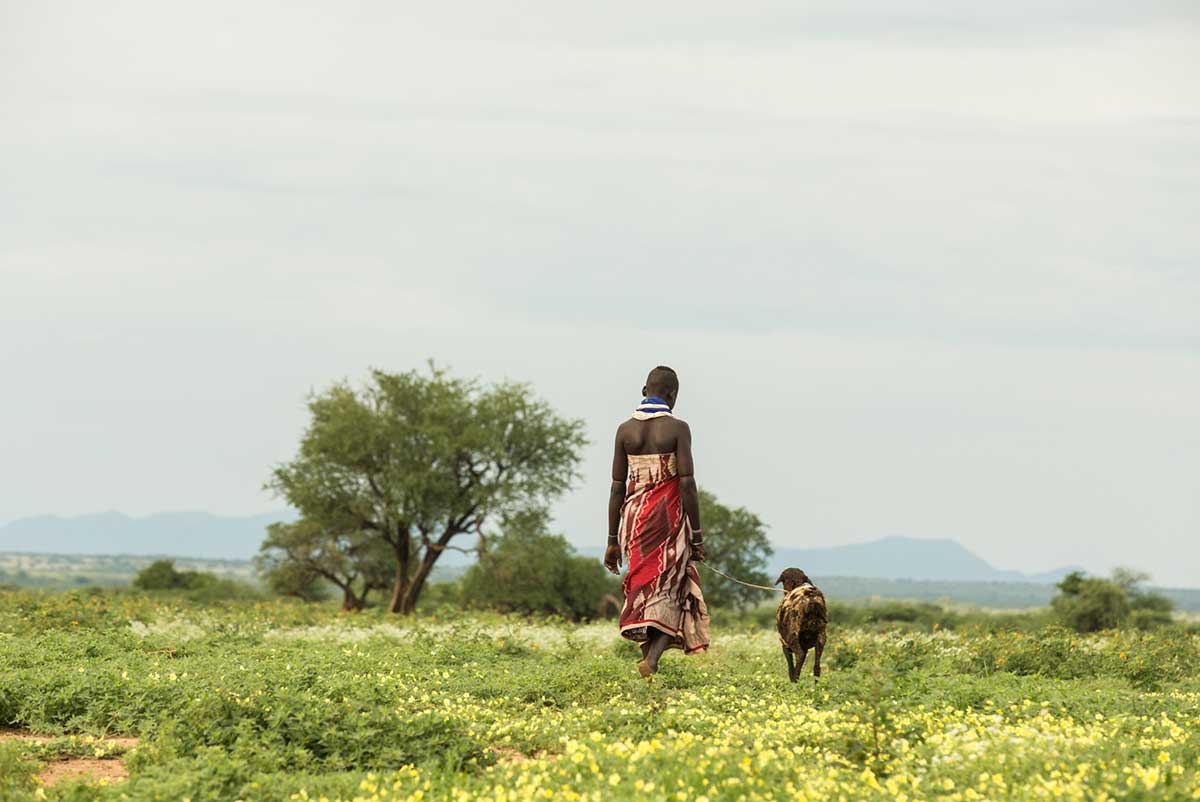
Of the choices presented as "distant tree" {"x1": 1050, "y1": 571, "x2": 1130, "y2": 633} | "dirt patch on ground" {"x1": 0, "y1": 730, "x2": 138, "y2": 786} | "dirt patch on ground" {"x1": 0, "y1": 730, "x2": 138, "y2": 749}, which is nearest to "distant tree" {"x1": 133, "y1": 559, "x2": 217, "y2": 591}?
"distant tree" {"x1": 1050, "y1": 571, "x2": 1130, "y2": 633}

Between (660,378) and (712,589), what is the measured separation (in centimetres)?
4754

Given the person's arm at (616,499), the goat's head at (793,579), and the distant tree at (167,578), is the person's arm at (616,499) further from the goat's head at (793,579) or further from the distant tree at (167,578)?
the distant tree at (167,578)

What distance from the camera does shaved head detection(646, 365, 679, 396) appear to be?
13219 mm

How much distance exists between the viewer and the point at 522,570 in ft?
145

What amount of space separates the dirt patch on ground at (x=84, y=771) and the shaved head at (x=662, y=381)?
6.29 meters

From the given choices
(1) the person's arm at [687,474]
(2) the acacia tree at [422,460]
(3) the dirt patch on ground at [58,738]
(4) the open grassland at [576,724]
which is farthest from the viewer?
(2) the acacia tree at [422,460]

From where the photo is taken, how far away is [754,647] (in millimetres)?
20219

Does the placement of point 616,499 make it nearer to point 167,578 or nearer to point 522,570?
→ point 522,570

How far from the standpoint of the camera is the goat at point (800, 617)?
42.4ft

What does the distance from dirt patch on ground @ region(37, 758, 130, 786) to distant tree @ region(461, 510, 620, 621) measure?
32.2 meters

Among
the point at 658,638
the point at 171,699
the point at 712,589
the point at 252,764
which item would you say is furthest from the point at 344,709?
the point at 712,589

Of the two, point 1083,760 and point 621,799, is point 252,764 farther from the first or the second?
point 1083,760

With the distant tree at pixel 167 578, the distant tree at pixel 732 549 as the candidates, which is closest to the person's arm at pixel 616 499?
the distant tree at pixel 732 549

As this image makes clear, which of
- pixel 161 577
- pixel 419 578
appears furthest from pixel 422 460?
pixel 161 577
